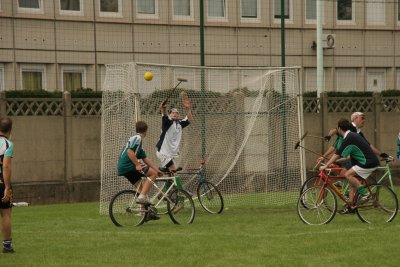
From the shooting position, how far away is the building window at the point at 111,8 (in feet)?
117

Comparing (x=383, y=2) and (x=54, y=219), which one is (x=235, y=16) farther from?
(x=54, y=219)

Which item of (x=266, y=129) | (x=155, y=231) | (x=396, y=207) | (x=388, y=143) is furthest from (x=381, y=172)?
(x=155, y=231)

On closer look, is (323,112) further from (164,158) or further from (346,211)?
(346,211)

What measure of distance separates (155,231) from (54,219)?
3375 mm

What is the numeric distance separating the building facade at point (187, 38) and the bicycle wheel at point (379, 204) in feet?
58.6

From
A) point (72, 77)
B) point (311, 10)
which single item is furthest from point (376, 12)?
point (72, 77)

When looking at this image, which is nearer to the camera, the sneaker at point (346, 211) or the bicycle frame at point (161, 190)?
the sneaker at point (346, 211)

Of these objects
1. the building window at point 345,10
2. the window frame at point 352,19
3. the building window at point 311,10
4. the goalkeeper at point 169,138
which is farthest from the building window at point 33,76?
the goalkeeper at point 169,138

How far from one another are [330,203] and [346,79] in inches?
902

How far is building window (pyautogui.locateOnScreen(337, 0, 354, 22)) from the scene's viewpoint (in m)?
40.3

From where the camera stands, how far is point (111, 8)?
36000 mm

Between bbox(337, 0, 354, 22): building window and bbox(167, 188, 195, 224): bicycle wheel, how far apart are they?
23290 millimetres

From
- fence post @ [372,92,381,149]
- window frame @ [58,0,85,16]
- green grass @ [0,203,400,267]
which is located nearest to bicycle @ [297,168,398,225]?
green grass @ [0,203,400,267]

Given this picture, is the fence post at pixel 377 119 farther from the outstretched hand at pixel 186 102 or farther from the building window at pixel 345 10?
the building window at pixel 345 10
